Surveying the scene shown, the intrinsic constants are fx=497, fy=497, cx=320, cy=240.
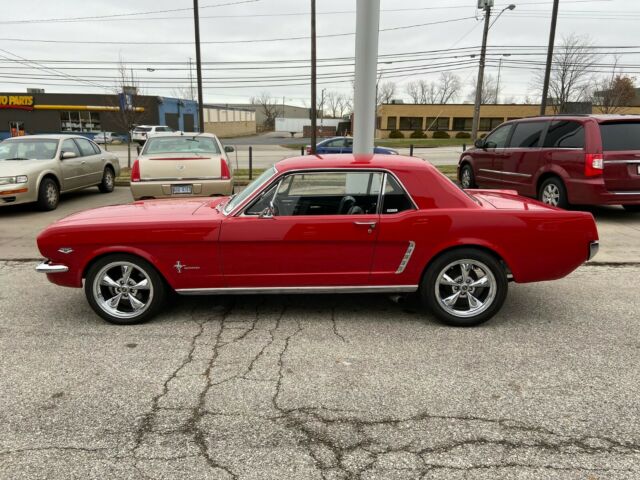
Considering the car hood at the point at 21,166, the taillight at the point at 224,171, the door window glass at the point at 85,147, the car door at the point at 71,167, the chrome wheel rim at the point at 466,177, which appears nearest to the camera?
the taillight at the point at 224,171

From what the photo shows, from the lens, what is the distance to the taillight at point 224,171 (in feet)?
27.4

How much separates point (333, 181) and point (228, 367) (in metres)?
1.79

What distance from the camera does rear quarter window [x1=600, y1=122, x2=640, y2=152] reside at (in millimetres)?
7777

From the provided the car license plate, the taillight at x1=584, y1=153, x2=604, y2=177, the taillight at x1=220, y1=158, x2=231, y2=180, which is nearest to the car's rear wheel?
the taillight at x1=584, y1=153, x2=604, y2=177

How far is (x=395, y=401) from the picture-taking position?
3043 millimetres

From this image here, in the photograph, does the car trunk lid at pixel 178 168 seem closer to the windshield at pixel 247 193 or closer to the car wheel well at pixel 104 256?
the windshield at pixel 247 193

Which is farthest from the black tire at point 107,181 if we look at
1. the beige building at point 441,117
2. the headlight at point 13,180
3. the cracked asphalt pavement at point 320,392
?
the beige building at point 441,117

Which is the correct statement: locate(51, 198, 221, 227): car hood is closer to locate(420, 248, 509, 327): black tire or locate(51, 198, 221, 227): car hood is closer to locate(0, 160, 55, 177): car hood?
locate(420, 248, 509, 327): black tire

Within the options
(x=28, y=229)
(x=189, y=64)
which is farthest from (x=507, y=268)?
(x=189, y=64)

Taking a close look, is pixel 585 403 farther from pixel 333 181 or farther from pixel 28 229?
pixel 28 229

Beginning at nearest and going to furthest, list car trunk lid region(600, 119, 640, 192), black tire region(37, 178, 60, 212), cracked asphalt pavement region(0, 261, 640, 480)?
cracked asphalt pavement region(0, 261, 640, 480)
car trunk lid region(600, 119, 640, 192)
black tire region(37, 178, 60, 212)

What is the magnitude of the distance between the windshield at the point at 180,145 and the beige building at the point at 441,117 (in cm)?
5151

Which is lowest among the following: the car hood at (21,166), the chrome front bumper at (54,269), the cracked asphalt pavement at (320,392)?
the cracked asphalt pavement at (320,392)

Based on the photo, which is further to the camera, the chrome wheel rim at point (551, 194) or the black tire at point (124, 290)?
the chrome wheel rim at point (551, 194)
